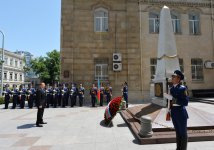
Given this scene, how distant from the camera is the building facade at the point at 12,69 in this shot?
60062mm

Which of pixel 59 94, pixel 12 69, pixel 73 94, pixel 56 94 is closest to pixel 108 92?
pixel 73 94

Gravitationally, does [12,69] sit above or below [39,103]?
above

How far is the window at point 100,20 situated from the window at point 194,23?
8.66m

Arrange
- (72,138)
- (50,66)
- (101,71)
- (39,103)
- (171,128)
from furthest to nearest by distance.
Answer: (50,66) → (101,71) → (39,103) → (171,128) → (72,138)

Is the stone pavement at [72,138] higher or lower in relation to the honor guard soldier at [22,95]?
lower

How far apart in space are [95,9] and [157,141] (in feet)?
50.3

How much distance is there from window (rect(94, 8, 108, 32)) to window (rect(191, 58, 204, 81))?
918cm

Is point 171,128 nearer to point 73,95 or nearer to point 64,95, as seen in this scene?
point 73,95

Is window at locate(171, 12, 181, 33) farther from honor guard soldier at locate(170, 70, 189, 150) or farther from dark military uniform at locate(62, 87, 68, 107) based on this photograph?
honor guard soldier at locate(170, 70, 189, 150)

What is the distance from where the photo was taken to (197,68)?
64.7 feet

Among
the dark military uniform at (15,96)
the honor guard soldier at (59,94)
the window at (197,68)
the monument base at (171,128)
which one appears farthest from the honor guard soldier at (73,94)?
the window at (197,68)

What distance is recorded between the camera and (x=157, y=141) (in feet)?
19.5

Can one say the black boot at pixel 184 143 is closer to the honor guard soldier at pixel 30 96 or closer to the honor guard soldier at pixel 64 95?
the honor guard soldier at pixel 64 95

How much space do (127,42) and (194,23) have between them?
7.51 metres
